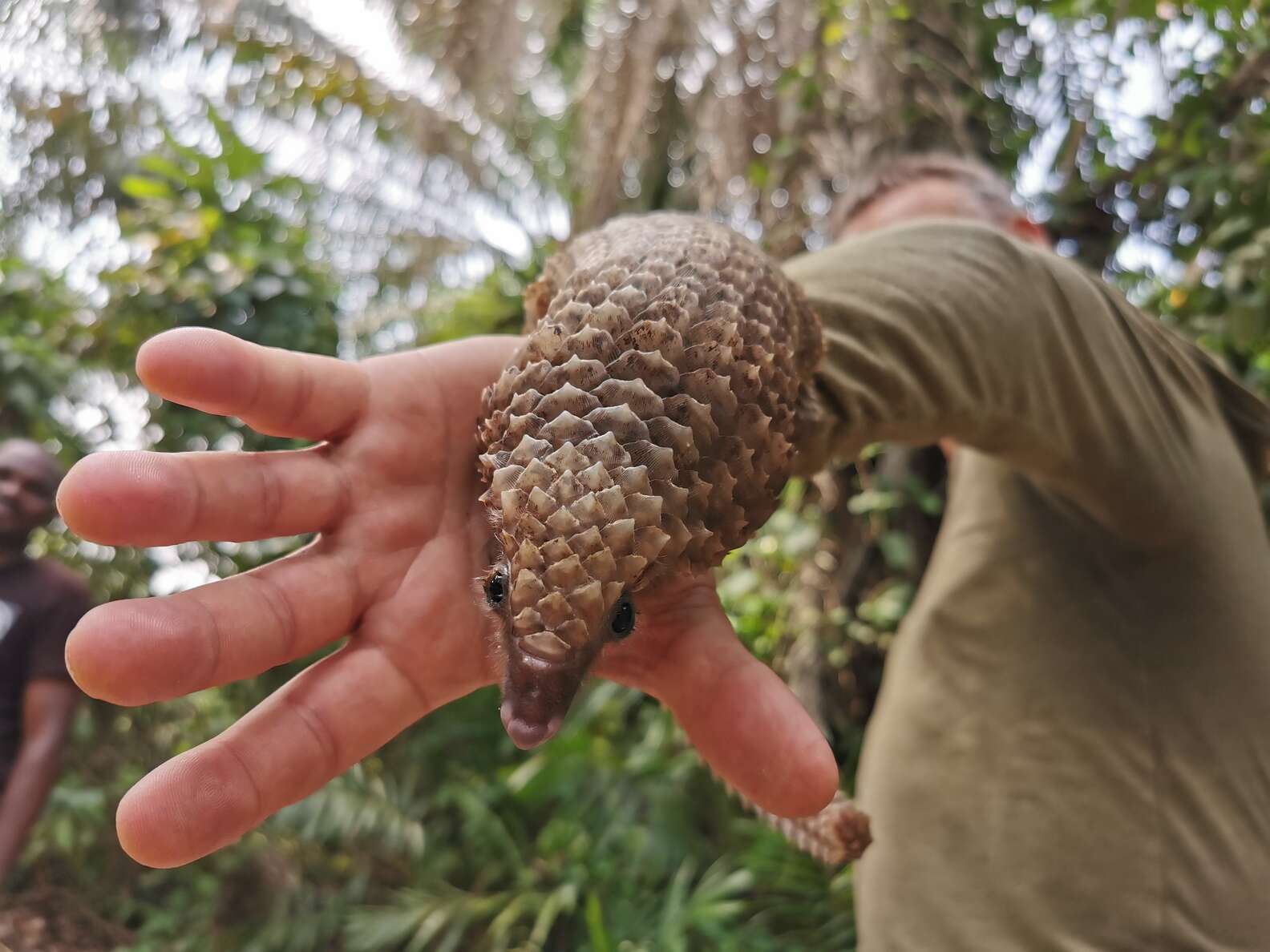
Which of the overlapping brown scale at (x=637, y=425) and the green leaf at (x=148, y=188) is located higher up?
the overlapping brown scale at (x=637, y=425)

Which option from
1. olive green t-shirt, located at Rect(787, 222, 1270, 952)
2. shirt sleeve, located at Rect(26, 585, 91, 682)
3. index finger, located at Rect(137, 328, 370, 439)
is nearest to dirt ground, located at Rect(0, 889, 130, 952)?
shirt sleeve, located at Rect(26, 585, 91, 682)

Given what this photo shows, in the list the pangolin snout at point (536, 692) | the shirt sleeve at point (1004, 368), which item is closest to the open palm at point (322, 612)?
the pangolin snout at point (536, 692)

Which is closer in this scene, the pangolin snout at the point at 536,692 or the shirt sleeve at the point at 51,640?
the pangolin snout at the point at 536,692

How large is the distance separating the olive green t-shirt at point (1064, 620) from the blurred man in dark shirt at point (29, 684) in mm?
1770

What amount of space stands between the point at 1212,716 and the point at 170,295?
2.31 meters

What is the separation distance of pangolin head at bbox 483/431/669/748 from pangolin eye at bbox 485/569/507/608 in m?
0.02

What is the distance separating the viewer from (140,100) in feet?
11.2

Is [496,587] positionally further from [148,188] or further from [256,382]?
[148,188]

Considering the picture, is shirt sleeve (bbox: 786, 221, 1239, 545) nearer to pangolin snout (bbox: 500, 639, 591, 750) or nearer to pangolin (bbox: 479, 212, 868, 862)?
pangolin (bbox: 479, 212, 868, 862)

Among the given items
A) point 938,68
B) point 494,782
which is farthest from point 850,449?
point 938,68

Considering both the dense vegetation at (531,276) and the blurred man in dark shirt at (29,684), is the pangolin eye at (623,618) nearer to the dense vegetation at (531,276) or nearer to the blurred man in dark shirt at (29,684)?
the dense vegetation at (531,276)

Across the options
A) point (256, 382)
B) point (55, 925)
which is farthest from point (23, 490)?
point (256, 382)

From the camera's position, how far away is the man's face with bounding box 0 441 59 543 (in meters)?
1.85

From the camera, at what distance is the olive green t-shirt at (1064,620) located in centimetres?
94
